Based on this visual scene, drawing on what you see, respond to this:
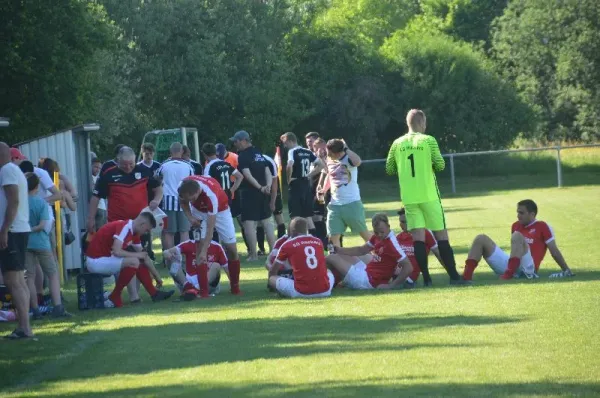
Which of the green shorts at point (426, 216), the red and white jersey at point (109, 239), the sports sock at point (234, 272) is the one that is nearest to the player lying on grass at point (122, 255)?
the red and white jersey at point (109, 239)

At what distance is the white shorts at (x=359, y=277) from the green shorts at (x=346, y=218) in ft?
8.82

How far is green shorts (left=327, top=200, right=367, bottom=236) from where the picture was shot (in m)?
18.2

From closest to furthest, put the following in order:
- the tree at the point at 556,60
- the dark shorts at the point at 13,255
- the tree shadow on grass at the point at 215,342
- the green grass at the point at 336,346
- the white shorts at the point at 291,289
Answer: the green grass at the point at 336,346, the tree shadow on grass at the point at 215,342, the dark shorts at the point at 13,255, the white shorts at the point at 291,289, the tree at the point at 556,60

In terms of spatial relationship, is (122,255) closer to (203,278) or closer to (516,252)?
(203,278)

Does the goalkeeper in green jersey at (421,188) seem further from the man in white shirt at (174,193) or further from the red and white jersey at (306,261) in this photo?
the man in white shirt at (174,193)

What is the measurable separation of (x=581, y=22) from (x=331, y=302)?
54047 millimetres

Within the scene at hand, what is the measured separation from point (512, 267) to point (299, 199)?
618 centimetres

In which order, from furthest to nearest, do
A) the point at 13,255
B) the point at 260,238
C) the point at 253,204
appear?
the point at 260,238 < the point at 253,204 < the point at 13,255

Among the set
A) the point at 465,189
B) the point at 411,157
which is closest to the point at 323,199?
the point at 411,157

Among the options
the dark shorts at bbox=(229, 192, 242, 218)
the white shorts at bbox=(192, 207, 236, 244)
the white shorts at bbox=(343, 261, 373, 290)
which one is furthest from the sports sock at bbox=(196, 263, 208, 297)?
the dark shorts at bbox=(229, 192, 242, 218)

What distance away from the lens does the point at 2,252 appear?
12070mm

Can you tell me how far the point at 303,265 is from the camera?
14.6 meters

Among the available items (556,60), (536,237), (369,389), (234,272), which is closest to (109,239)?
(234,272)

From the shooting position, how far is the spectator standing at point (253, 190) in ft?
69.3
